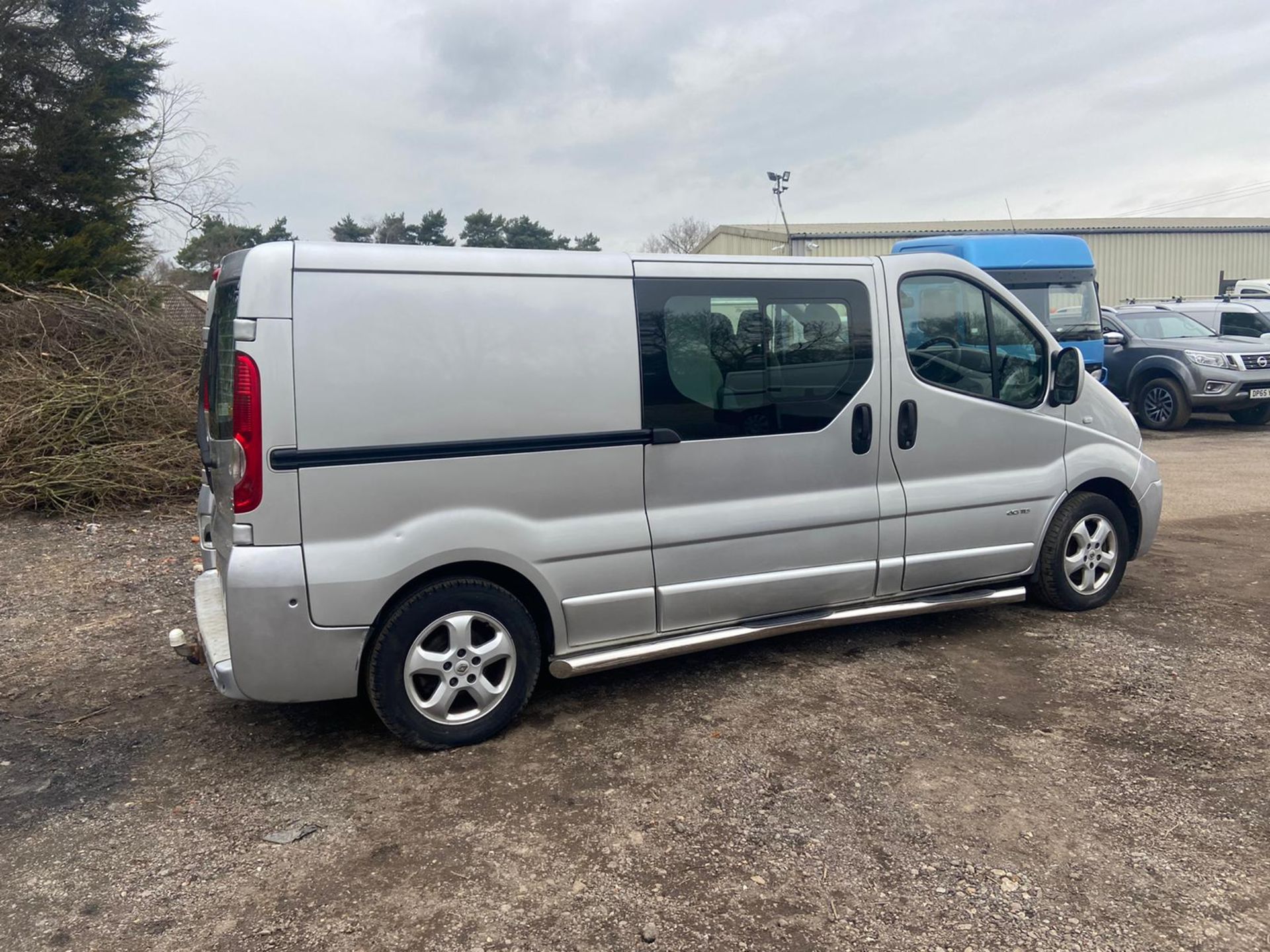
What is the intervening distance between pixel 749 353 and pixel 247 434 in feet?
7.13

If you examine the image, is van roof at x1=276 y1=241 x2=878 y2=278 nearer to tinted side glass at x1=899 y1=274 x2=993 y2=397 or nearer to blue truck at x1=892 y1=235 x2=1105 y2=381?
tinted side glass at x1=899 y1=274 x2=993 y2=397

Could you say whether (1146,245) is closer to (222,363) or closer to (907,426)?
(907,426)

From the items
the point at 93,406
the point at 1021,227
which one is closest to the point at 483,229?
the point at 1021,227

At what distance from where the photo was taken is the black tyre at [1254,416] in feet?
48.9

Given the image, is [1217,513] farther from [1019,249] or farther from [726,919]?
[726,919]

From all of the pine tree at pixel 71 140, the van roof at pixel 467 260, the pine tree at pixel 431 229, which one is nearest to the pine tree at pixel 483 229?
the pine tree at pixel 431 229

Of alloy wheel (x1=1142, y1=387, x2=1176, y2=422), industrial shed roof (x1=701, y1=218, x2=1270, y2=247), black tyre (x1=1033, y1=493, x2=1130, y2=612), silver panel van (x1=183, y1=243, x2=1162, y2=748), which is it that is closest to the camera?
silver panel van (x1=183, y1=243, x2=1162, y2=748)

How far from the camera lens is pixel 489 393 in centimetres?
369

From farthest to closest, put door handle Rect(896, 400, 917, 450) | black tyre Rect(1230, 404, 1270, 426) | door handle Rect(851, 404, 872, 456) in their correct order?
black tyre Rect(1230, 404, 1270, 426)
door handle Rect(896, 400, 917, 450)
door handle Rect(851, 404, 872, 456)

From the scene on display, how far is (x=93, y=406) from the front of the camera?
8.32m

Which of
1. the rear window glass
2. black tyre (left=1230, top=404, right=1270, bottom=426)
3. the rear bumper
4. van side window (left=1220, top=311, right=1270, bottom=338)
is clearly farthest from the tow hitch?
van side window (left=1220, top=311, right=1270, bottom=338)

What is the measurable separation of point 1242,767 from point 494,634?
2.93 metres

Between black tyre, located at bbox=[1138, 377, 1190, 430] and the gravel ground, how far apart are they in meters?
10.4

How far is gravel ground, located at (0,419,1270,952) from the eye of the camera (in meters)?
2.73
